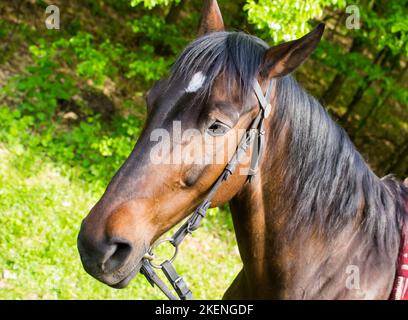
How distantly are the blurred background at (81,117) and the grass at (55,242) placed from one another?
0.01 metres

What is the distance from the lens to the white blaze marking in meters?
2.32

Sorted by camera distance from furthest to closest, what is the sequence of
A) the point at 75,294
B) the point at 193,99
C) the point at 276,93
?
the point at 75,294, the point at 276,93, the point at 193,99

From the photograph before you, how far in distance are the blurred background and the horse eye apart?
4.57ft

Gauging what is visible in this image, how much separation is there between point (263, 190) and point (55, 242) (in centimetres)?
361

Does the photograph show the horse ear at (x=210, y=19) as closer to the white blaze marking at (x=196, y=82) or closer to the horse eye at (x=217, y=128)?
the white blaze marking at (x=196, y=82)

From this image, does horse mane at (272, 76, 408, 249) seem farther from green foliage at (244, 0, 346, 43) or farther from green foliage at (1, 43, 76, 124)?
green foliage at (1, 43, 76, 124)

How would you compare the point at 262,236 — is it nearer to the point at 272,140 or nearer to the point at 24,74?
the point at 272,140

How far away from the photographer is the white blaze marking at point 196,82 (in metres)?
2.32

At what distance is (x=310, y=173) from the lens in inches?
104

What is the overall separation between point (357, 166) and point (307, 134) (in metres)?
0.40

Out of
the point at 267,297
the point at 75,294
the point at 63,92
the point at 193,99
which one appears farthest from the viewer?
the point at 63,92
